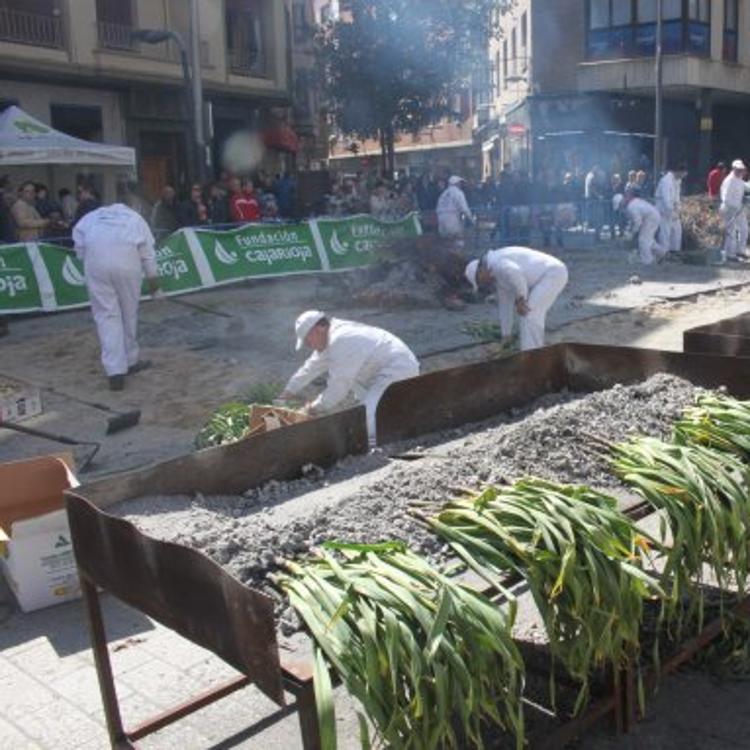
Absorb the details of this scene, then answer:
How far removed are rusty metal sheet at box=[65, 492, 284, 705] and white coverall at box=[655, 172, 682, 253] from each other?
631 inches

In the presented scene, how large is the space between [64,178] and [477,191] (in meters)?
10.9

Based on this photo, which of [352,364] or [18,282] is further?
[18,282]

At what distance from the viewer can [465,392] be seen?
4.63 m

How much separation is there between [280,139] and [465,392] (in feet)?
72.1

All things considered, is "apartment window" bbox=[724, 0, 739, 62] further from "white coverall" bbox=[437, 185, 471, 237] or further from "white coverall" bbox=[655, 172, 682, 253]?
"white coverall" bbox=[437, 185, 471, 237]

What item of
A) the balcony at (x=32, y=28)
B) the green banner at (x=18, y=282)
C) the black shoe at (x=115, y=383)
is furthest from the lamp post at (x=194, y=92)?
the black shoe at (x=115, y=383)

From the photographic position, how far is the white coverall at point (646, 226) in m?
16.5

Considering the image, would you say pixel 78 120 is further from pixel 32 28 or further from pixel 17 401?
pixel 17 401

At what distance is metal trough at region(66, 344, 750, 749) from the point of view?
2.29m

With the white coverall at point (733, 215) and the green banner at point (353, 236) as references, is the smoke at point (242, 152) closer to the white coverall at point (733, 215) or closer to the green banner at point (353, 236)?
the green banner at point (353, 236)

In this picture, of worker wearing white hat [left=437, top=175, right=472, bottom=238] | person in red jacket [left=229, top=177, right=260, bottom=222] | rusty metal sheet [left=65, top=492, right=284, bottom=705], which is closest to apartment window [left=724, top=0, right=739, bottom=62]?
worker wearing white hat [left=437, top=175, right=472, bottom=238]

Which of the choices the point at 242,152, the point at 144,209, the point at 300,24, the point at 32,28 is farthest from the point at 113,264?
the point at 300,24

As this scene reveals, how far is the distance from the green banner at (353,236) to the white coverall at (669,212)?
4754 mm

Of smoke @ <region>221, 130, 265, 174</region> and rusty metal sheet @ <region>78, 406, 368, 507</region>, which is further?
smoke @ <region>221, 130, 265, 174</region>
